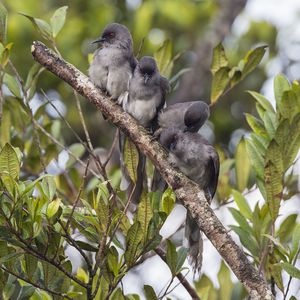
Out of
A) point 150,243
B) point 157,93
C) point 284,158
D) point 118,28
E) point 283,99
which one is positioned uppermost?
point 118,28

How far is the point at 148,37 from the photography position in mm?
8297

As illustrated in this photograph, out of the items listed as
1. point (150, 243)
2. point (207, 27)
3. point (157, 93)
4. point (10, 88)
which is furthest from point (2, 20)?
point (207, 27)

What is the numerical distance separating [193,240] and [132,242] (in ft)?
4.39

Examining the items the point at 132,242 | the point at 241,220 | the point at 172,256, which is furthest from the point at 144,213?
the point at 241,220

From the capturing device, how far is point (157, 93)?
5453mm

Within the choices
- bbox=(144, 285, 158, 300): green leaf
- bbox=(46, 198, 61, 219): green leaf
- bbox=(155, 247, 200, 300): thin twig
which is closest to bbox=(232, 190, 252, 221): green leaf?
bbox=(155, 247, 200, 300): thin twig

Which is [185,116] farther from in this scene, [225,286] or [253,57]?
[225,286]

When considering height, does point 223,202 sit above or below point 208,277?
above

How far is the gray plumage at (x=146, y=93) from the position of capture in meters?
5.26

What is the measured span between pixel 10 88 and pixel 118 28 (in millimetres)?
1284

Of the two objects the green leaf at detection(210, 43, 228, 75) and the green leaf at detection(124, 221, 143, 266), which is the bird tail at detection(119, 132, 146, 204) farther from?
the green leaf at detection(124, 221, 143, 266)

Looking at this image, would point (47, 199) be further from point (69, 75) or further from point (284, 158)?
point (284, 158)

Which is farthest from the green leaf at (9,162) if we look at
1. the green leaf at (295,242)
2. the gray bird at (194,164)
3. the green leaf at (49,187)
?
the green leaf at (295,242)

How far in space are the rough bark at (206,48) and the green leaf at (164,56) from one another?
2.42 meters
